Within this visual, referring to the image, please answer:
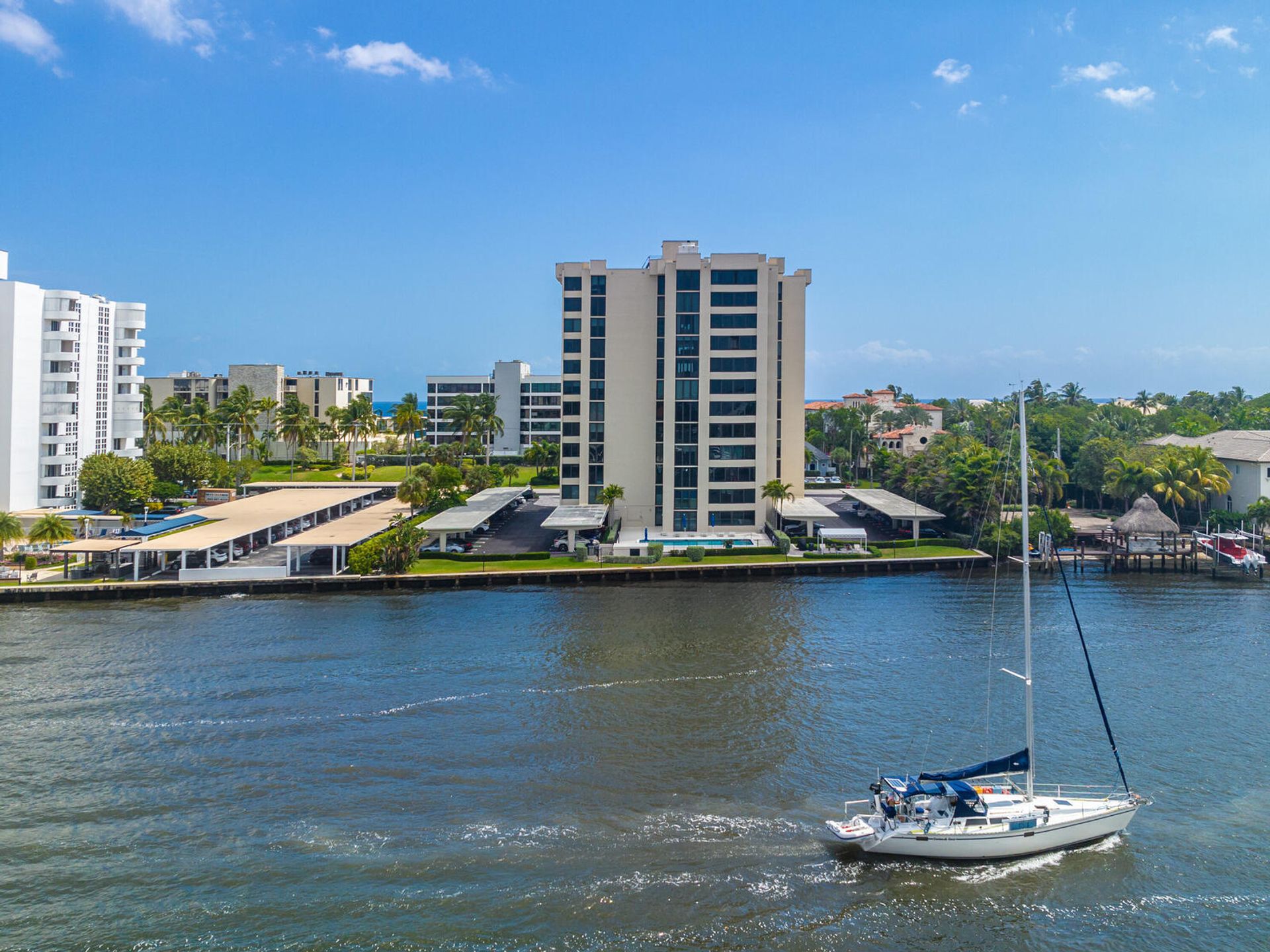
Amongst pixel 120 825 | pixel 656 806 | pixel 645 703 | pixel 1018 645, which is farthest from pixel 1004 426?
pixel 120 825

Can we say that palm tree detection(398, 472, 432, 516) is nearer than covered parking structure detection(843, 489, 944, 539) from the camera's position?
No

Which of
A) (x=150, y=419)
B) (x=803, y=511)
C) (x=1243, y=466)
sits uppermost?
(x=150, y=419)

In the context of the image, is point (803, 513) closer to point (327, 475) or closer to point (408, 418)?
point (408, 418)

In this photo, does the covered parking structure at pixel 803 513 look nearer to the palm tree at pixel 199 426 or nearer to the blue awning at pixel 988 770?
the blue awning at pixel 988 770

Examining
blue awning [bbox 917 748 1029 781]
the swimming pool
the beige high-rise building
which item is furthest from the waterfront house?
blue awning [bbox 917 748 1029 781]

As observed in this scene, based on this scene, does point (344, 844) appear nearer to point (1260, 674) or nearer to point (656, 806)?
point (656, 806)

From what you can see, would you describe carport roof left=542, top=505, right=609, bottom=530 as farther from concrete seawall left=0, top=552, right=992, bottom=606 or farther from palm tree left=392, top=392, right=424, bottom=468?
palm tree left=392, top=392, right=424, bottom=468

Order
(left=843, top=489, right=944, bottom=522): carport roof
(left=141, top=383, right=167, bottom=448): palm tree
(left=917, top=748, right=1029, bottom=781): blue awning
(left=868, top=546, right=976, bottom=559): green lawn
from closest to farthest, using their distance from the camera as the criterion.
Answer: (left=917, top=748, right=1029, bottom=781): blue awning → (left=868, top=546, right=976, bottom=559): green lawn → (left=843, top=489, right=944, bottom=522): carport roof → (left=141, top=383, right=167, bottom=448): palm tree

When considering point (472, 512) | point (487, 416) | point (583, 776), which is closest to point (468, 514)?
point (472, 512)
